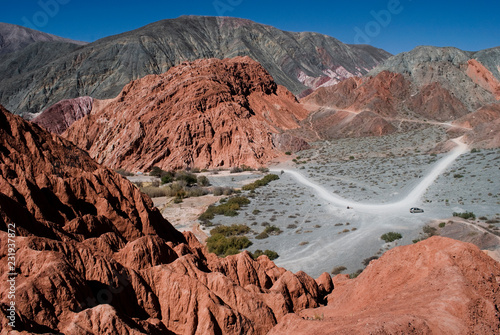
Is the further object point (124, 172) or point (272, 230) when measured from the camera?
point (124, 172)

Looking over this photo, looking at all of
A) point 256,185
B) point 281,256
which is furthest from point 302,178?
point 281,256

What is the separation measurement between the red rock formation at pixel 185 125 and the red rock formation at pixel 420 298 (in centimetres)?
4504

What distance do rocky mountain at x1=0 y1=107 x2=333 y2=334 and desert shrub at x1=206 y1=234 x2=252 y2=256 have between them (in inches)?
349

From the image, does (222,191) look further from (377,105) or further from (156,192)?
(377,105)

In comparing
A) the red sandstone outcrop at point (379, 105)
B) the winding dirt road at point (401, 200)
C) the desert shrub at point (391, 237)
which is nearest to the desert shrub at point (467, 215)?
the winding dirt road at point (401, 200)

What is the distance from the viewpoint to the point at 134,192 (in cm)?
1297

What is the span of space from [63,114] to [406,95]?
83.6 m

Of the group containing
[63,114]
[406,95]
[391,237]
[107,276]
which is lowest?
[391,237]

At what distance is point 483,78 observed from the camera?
76.5 m

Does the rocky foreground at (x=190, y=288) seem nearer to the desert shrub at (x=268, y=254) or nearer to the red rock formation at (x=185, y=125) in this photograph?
the desert shrub at (x=268, y=254)

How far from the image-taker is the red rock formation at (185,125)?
54.5 m

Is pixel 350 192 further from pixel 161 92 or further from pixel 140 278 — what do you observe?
pixel 161 92

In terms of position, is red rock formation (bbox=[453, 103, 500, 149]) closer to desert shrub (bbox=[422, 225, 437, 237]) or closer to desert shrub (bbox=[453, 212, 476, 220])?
desert shrub (bbox=[453, 212, 476, 220])

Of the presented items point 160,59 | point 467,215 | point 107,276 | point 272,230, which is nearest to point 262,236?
point 272,230
